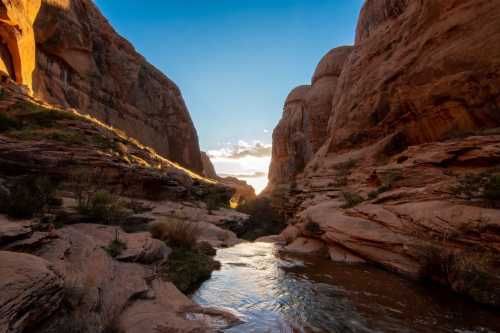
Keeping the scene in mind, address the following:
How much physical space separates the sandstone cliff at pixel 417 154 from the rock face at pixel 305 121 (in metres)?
8.26

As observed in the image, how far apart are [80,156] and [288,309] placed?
50.6ft

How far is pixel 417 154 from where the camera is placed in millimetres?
13938

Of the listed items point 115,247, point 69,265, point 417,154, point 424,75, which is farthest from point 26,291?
point 424,75

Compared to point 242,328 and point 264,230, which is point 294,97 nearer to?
point 264,230

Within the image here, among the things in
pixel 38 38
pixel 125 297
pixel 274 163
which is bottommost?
pixel 125 297

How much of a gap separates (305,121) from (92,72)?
32072 mm

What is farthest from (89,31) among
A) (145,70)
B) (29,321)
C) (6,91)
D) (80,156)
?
(29,321)

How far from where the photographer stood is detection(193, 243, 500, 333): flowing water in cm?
485

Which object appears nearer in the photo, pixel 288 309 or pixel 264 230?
pixel 288 309

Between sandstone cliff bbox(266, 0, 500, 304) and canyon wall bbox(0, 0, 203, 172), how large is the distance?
2444cm

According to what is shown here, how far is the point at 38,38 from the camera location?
25781 millimetres

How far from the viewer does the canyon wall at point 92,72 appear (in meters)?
19.6

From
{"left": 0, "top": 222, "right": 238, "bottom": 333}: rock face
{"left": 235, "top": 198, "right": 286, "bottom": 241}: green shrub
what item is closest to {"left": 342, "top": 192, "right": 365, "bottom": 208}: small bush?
{"left": 0, "top": 222, "right": 238, "bottom": 333}: rock face

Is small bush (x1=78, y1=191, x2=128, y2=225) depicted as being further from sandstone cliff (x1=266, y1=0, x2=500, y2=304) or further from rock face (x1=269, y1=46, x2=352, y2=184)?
rock face (x1=269, y1=46, x2=352, y2=184)
